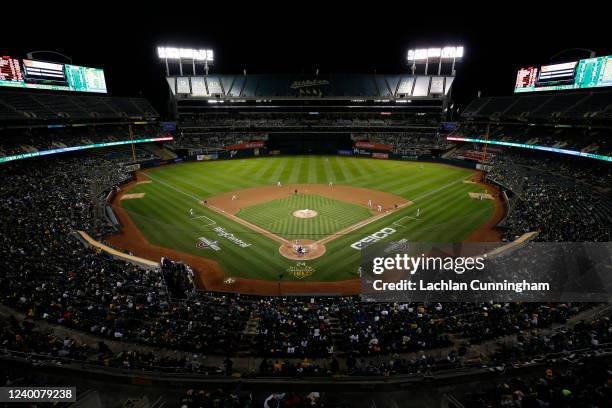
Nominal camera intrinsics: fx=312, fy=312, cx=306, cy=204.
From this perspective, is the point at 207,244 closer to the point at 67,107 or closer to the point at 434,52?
the point at 67,107

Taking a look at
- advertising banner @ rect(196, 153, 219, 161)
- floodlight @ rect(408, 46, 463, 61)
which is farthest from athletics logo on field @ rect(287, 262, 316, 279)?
floodlight @ rect(408, 46, 463, 61)

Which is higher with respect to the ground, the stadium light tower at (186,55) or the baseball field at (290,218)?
the stadium light tower at (186,55)

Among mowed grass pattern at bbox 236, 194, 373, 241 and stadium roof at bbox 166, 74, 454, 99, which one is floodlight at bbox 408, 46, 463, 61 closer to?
stadium roof at bbox 166, 74, 454, 99

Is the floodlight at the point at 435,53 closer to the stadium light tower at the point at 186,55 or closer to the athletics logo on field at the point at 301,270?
the stadium light tower at the point at 186,55

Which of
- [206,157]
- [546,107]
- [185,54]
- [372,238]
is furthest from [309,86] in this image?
[372,238]

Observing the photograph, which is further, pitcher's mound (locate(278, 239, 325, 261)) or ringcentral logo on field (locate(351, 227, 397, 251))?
ringcentral logo on field (locate(351, 227, 397, 251))

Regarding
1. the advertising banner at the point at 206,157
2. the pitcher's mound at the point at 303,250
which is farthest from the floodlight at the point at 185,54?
the pitcher's mound at the point at 303,250

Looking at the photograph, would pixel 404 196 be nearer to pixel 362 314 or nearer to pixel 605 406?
pixel 362 314
